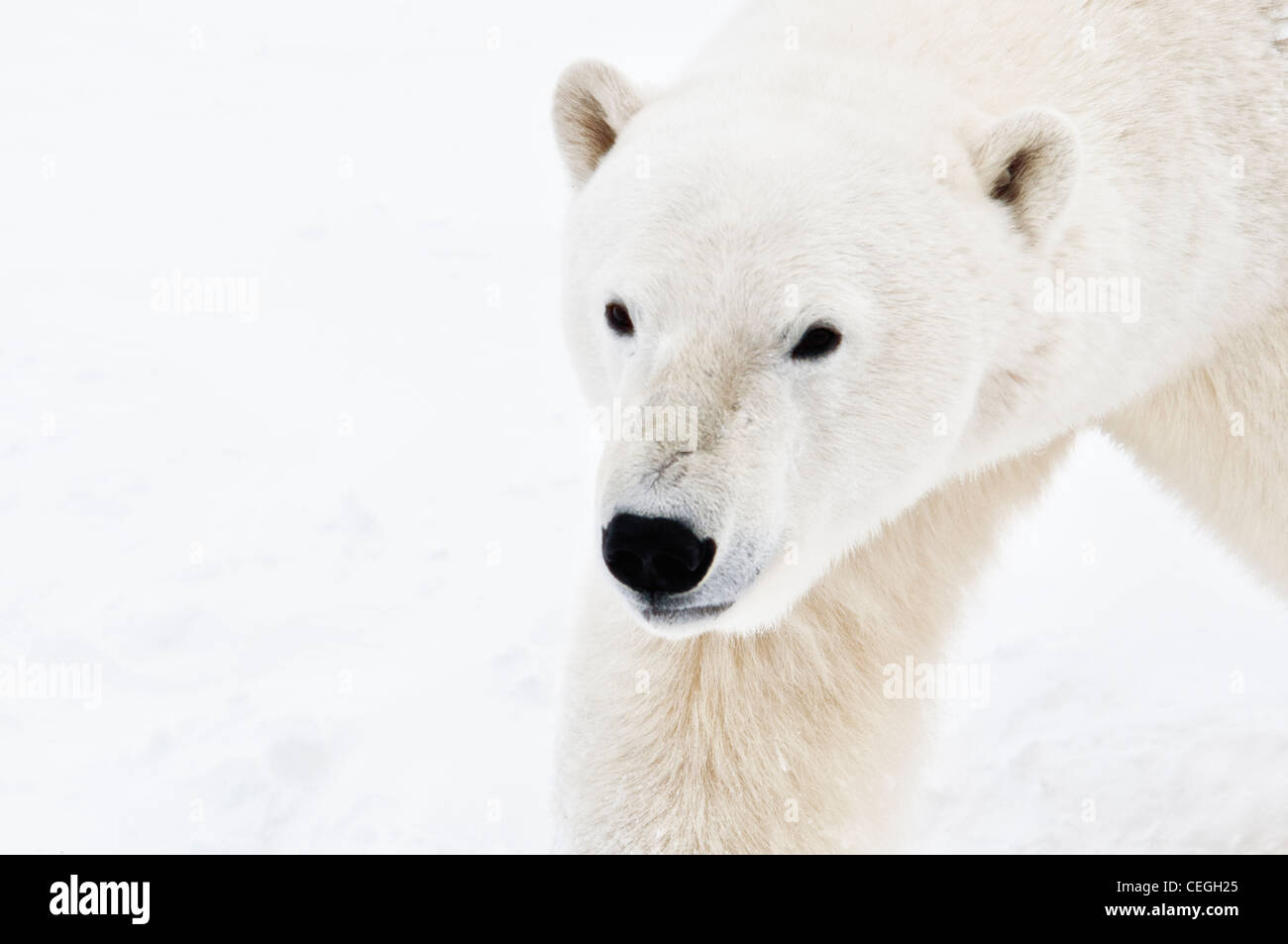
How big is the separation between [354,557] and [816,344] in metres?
3.18

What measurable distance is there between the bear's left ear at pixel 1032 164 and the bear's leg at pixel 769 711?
0.85 m

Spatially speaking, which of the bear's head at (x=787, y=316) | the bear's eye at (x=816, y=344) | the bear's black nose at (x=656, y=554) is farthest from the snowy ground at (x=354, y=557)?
the bear's black nose at (x=656, y=554)

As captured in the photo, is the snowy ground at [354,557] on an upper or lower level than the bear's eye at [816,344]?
lower

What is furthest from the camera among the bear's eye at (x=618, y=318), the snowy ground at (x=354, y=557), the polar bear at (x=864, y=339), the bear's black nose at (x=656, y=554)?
the snowy ground at (x=354, y=557)

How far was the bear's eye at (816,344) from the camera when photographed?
2307mm

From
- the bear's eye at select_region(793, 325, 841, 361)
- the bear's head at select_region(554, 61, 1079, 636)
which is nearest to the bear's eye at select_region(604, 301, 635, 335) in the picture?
the bear's head at select_region(554, 61, 1079, 636)

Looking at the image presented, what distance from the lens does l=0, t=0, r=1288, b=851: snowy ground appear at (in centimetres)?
411

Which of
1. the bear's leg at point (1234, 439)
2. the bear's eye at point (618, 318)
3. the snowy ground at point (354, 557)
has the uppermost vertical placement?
the bear's eye at point (618, 318)

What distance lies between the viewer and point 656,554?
210 centimetres

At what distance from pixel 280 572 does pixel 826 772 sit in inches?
103

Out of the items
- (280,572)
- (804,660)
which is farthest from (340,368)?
(804,660)

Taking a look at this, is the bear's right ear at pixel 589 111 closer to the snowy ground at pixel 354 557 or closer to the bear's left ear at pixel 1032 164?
the bear's left ear at pixel 1032 164

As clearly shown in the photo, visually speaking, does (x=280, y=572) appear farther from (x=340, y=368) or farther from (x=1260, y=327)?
(x=1260, y=327)

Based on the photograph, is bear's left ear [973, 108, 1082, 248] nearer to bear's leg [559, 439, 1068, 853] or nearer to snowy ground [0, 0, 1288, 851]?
bear's leg [559, 439, 1068, 853]
